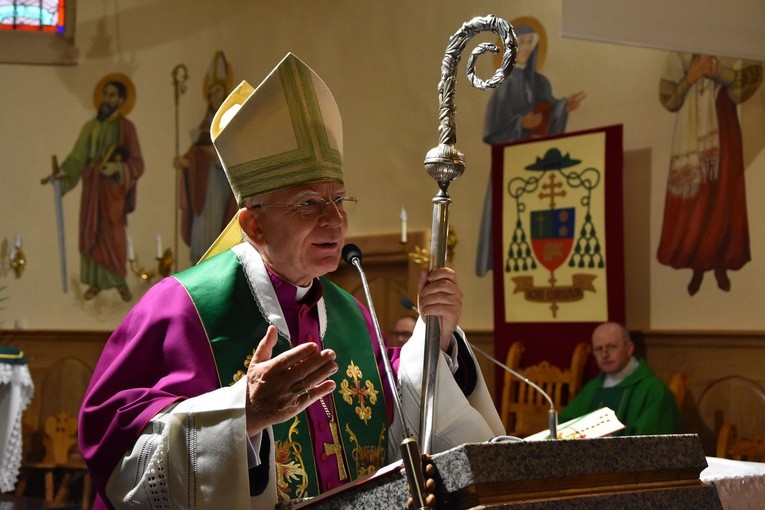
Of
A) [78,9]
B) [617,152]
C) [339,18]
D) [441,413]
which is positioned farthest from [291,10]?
[441,413]

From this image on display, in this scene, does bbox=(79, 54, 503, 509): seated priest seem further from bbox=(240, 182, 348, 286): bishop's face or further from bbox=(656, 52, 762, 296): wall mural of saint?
bbox=(656, 52, 762, 296): wall mural of saint

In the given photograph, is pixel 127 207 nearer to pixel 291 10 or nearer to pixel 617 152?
pixel 291 10

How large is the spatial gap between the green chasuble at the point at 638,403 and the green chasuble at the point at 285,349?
4117mm

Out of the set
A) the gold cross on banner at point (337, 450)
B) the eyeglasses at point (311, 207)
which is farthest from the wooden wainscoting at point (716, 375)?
the eyeglasses at point (311, 207)

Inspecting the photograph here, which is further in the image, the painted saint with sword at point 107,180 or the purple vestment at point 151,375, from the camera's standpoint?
the painted saint with sword at point 107,180

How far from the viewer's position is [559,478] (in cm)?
167

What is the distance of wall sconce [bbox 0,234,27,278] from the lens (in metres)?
10.5

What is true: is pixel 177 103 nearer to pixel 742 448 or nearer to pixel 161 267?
pixel 161 267

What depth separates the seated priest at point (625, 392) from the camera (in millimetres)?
6652

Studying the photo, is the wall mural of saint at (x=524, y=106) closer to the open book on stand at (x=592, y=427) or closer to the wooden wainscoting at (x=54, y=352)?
the wooden wainscoting at (x=54, y=352)

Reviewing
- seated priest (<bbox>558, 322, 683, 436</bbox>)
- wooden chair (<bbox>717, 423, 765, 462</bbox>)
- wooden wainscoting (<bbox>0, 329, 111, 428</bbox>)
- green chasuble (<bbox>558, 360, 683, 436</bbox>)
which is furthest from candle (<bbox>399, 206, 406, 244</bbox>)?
wooden wainscoting (<bbox>0, 329, 111, 428</bbox>)

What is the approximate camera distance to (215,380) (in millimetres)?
2488

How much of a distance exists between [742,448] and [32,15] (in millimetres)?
8205

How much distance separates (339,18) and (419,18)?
944mm
